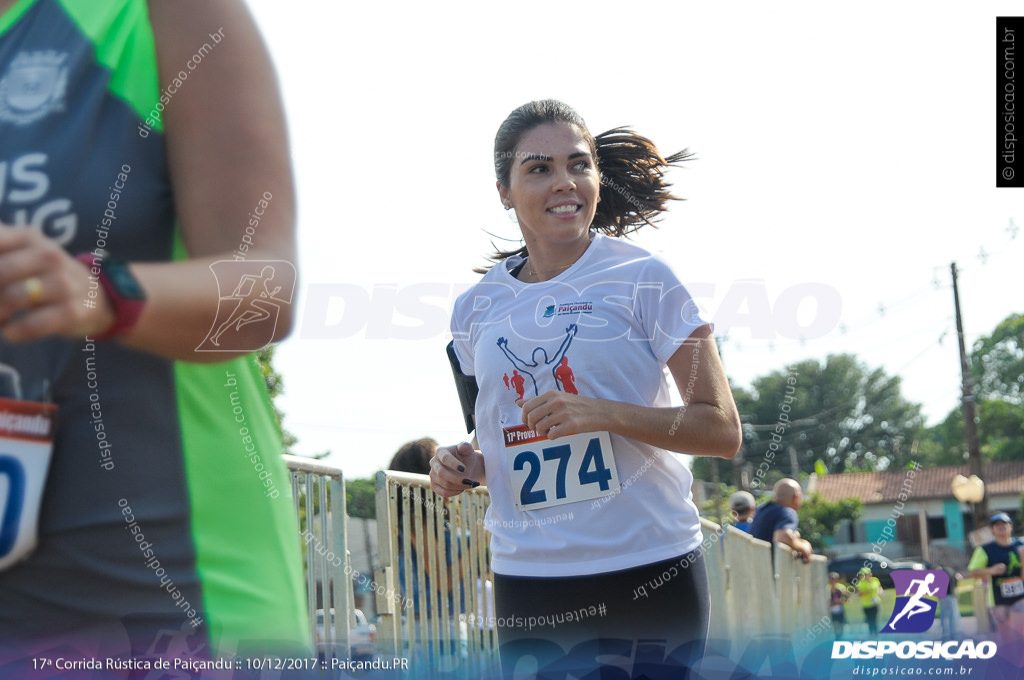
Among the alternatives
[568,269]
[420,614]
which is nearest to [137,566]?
[568,269]

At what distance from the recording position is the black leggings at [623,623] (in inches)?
96.7

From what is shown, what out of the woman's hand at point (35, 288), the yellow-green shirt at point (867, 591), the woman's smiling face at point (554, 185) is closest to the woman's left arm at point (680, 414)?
the woman's smiling face at point (554, 185)

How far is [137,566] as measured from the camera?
3.58 ft

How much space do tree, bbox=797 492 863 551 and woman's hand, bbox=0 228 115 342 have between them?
30.5 meters

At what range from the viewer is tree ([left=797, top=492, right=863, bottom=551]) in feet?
97.8

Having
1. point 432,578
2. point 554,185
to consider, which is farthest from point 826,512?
point 554,185

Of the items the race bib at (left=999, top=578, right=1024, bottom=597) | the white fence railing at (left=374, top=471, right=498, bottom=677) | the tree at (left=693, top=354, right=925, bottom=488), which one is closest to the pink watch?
the white fence railing at (left=374, top=471, right=498, bottom=677)

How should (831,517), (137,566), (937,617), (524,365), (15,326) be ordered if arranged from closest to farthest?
(15,326) < (137,566) < (524,365) < (937,617) < (831,517)

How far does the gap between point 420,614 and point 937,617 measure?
9.20 ft

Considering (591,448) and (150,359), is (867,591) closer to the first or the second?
(591,448)

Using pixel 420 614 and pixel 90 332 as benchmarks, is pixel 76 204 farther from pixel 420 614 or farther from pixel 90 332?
pixel 420 614

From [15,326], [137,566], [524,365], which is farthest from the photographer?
[524,365]

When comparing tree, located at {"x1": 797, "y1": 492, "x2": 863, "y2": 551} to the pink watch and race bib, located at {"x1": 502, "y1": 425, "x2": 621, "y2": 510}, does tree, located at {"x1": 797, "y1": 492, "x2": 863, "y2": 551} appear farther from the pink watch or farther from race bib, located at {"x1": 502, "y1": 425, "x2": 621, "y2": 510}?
the pink watch

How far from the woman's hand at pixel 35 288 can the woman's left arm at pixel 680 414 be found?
1.53m
